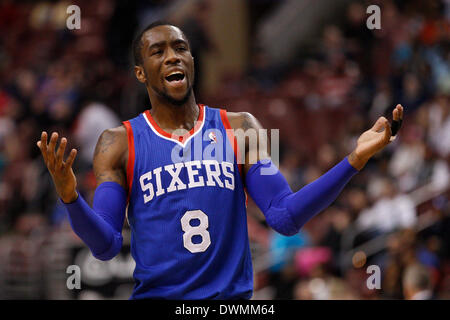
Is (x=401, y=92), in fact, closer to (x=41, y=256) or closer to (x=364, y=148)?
(x=41, y=256)

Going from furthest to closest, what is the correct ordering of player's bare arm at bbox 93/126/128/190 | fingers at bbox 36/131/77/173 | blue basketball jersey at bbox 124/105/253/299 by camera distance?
player's bare arm at bbox 93/126/128/190
blue basketball jersey at bbox 124/105/253/299
fingers at bbox 36/131/77/173

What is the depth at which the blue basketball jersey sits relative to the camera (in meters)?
3.05

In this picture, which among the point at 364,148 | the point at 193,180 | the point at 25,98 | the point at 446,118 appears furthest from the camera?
the point at 25,98

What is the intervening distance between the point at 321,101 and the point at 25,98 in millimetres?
4442

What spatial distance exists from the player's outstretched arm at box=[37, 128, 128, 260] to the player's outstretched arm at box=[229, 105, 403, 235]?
1.81ft

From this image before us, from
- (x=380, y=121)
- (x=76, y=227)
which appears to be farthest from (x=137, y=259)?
(x=380, y=121)

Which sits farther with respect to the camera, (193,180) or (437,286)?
(437,286)

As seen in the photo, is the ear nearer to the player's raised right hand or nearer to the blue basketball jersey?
the blue basketball jersey

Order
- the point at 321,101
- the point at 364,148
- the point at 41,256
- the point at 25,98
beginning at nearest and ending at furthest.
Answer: the point at 364,148, the point at 41,256, the point at 321,101, the point at 25,98

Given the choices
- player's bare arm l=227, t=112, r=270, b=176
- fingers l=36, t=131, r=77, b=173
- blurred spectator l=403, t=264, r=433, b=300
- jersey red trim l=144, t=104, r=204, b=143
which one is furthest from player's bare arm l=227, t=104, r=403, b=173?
blurred spectator l=403, t=264, r=433, b=300

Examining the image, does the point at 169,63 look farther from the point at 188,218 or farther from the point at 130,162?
the point at 188,218

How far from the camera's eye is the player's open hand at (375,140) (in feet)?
9.52

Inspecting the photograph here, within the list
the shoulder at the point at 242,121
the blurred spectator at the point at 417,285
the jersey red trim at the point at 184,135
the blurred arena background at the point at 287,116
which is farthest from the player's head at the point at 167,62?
the blurred arena background at the point at 287,116
